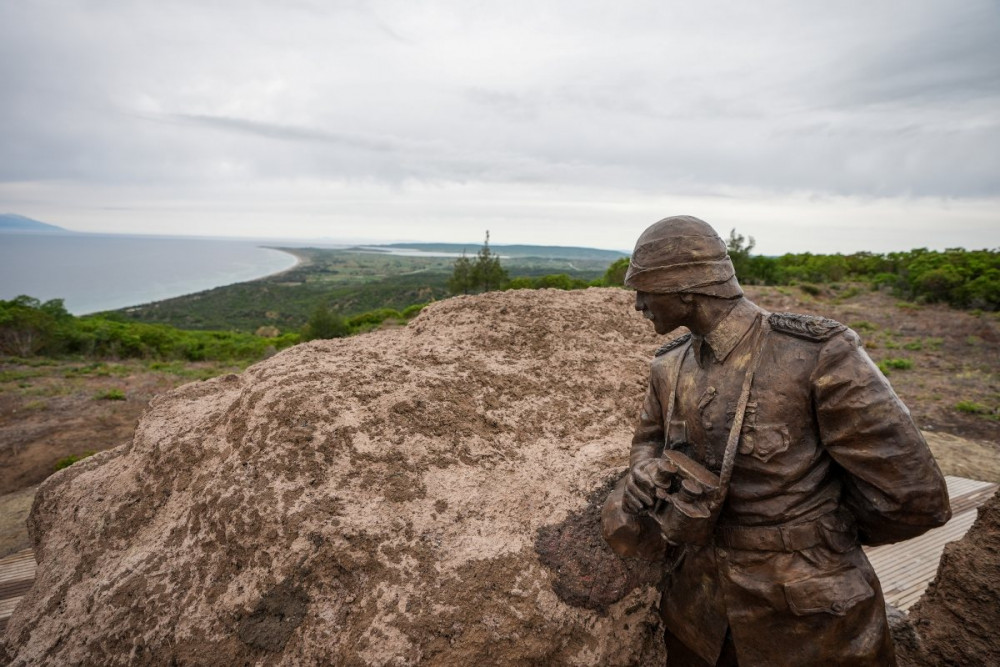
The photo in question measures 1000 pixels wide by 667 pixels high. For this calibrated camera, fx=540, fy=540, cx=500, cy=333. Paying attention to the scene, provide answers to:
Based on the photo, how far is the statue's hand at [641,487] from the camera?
6.61 ft

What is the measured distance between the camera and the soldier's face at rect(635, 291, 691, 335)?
2.00m

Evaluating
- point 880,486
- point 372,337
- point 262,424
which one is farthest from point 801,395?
point 372,337

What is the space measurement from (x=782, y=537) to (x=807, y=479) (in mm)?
229

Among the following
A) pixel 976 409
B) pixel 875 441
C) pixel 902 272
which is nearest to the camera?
pixel 875 441

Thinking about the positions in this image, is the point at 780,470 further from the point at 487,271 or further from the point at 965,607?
the point at 487,271

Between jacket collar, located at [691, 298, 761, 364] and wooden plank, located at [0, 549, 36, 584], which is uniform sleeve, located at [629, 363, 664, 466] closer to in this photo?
jacket collar, located at [691, 298, 761, 364]

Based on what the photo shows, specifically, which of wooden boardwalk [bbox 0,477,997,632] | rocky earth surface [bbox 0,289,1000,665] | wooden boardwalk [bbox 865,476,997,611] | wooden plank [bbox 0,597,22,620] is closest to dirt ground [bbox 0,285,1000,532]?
wooden boardwalk [bbox 865,476,997,611]

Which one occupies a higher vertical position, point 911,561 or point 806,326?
point 806,326

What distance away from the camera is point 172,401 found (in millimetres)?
4301

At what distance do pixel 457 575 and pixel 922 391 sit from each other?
14.9 m

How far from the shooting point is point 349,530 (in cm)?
287

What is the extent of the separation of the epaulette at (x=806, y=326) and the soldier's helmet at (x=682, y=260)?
195mm

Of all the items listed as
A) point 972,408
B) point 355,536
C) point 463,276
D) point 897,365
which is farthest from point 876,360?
point 355,536

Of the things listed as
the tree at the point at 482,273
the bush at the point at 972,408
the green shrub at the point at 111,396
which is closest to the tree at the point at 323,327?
the tree at the point at 482,273
